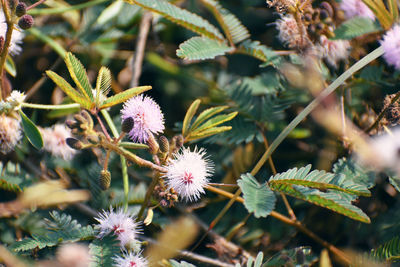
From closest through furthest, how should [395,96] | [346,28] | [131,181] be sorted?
[395,96] < [346,28] < [131,181]

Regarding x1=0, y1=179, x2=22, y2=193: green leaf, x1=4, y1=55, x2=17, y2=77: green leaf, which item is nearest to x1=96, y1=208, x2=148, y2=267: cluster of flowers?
x1=0, y1=179, x2=22, y2=193: green leaf

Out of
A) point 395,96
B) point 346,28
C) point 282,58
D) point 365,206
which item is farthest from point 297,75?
point 365,206

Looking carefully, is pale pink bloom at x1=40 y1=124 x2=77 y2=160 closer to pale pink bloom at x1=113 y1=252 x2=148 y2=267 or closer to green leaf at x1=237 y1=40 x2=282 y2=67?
pale pink bloom at x1=113 y1=252 x2=148 y2=267

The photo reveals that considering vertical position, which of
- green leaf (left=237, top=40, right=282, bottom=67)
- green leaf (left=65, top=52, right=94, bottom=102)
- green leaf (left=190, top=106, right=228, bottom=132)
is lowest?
green leaf (left=190, top=106, right=228, bottom=132)

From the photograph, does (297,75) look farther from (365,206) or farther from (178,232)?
(178,232)

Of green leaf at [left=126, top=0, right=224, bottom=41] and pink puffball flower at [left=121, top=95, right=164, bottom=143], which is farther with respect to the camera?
green leaf at [left=126, top=0, right=224, bottom=41]

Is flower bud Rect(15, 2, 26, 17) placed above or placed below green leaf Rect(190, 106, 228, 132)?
above
